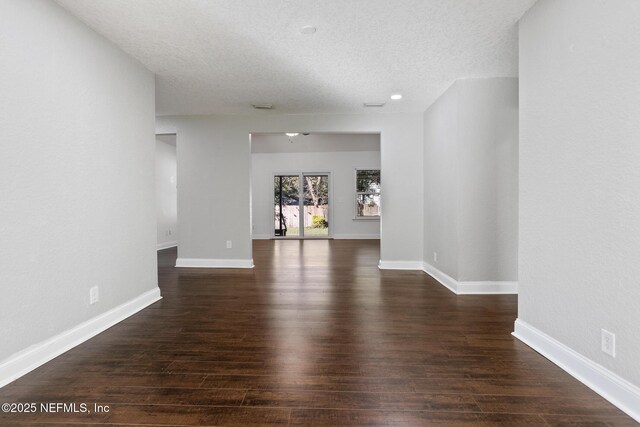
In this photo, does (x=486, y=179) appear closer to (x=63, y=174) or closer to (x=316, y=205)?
(x=63, y=174)

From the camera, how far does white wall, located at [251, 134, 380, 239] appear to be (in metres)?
9.74

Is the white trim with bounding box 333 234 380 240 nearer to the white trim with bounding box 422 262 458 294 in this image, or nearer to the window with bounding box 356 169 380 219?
the window with bounding box 356 169 380 219

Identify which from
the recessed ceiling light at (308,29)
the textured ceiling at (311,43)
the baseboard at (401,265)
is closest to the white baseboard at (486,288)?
the baseboard at (401,265)

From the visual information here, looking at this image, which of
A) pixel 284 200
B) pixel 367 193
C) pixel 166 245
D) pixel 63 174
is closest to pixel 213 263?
pixel 166 245

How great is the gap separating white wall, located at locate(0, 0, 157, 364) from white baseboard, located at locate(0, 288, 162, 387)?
1.7 inches

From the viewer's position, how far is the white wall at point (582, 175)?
60.4 inches

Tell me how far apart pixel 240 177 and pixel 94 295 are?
2.93 m

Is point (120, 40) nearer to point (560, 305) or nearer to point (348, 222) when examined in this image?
point (560, 305)

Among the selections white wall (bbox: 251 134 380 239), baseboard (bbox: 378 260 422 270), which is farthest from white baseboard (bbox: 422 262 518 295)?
white wall (bbox: 251 134 380 239)

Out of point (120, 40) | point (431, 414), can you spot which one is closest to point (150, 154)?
point (120, 40)

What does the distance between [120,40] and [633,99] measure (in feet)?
11.5

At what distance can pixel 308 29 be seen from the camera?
2588mm

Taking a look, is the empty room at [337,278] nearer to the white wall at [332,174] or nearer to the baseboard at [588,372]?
the baseboard at [588,372]

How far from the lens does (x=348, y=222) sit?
982cm
